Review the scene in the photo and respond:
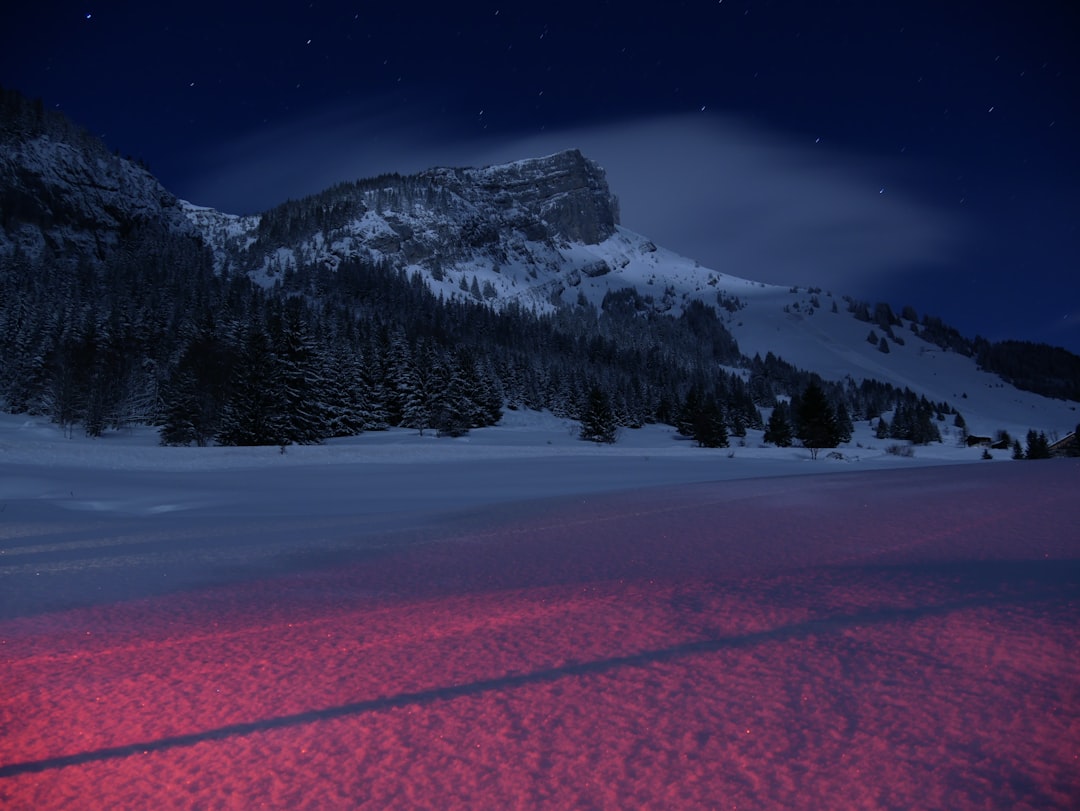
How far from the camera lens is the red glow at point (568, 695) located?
1.98 meters

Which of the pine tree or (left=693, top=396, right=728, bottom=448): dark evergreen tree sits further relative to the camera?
(left=693, top=396, right=728, bottom=448): dark evergreen tree

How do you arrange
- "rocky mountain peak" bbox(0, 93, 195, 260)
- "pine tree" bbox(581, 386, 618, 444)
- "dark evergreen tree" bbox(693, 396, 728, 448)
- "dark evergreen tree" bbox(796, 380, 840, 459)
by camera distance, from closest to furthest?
"dark evergreen tree" bbox(796, 380, 840, 459)
"pine tree" bbox(581, 386, 618, 444)
"dark evergreen tree" bbox(693, 396, 728, 448)
"rocky mountain peak" bbox(0, 93, 195, 260)

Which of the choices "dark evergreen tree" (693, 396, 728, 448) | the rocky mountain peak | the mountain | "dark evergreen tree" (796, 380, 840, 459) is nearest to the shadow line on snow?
the mountain

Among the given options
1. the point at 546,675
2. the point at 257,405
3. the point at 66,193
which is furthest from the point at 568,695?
the point at 66,193

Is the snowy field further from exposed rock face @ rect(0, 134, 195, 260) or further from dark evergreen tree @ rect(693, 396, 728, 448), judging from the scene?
exposed rock face @ rect(0, 134, 195, 260)

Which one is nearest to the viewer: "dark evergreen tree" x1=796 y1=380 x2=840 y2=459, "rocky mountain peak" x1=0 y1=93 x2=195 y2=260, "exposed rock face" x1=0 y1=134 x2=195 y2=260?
"dark evergreen tree" x1=796 y1=380 x2=840 y2=459

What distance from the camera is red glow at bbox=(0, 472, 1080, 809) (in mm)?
1981

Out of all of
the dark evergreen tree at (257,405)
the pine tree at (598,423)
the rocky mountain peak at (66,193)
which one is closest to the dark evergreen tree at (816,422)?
the pine tree at (598,423)

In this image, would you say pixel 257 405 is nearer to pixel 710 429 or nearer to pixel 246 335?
pixel 246 335

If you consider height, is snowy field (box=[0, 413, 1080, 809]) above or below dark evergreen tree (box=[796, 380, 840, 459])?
below

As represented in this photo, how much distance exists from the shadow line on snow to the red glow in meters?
0.01

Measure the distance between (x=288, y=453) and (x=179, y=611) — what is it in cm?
1922

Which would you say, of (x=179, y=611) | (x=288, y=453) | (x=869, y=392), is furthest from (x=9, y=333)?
(x=869, y=392)

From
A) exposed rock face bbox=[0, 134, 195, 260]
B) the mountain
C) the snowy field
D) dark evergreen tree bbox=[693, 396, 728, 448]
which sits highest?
exposed rock face bbox=[0, 134, 195, 260]
